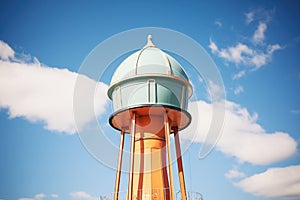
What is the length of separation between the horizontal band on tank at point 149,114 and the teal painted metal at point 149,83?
0.17 metres

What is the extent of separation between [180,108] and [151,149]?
269cm

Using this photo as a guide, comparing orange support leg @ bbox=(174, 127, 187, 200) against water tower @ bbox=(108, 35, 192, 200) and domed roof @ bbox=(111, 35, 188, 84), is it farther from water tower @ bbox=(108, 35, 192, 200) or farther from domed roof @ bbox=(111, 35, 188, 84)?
domed roof @ bbox=(111, 35, 188, 84)

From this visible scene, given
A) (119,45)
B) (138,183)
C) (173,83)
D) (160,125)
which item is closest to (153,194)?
(138,183)

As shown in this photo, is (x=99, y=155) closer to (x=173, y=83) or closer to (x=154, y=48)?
(x=173, y=83)

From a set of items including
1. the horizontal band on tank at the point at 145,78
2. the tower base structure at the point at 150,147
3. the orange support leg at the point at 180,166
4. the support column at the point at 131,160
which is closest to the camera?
the support column at the point at 131,160

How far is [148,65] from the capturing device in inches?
722

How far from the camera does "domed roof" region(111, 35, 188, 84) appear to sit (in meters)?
18.2

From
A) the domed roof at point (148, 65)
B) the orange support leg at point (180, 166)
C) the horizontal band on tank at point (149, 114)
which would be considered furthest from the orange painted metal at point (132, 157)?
the orange support leg at point (180, 166)

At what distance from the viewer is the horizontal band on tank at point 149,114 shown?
58.6 feet

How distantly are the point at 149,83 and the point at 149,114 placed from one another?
5.89 ft

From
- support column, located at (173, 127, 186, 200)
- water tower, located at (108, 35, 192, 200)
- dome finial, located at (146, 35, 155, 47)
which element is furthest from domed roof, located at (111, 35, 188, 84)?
support column, located at (173, 127, 186, 200)

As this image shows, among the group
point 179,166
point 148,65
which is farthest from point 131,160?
point 148,65

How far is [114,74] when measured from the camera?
19.6m

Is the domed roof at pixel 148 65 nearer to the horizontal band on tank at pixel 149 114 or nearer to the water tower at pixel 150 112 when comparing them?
the water tower at pixel 150 112
